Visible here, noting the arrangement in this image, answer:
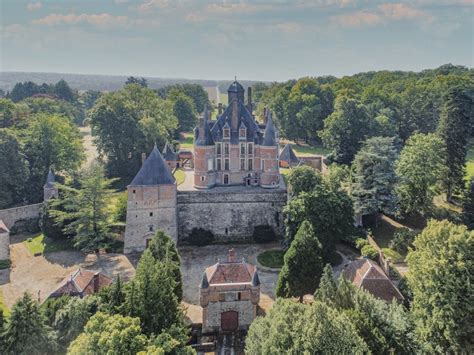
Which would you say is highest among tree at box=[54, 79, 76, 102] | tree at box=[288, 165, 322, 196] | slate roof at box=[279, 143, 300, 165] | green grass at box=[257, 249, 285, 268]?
tree at box=[54, 79, 76, 102]

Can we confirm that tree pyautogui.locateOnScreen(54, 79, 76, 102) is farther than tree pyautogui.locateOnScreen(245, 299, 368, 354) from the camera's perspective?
Yes

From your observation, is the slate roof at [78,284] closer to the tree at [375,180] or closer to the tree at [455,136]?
the tree at [375,180]

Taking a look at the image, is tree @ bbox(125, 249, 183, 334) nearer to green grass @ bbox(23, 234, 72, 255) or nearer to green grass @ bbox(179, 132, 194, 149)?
green grass @ bbox(23, 234, 72, 255)

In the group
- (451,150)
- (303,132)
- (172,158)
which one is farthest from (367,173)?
(303,132)

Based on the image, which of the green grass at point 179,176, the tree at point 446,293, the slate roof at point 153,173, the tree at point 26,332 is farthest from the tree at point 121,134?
the tree at point 446,293

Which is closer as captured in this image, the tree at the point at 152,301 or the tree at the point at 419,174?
the tree at the point at 152,301

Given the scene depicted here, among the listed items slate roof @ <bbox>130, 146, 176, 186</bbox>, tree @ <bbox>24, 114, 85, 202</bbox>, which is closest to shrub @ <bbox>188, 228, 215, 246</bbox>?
slate roof @ <bbox>130, 146, 176, 186</bbox>
